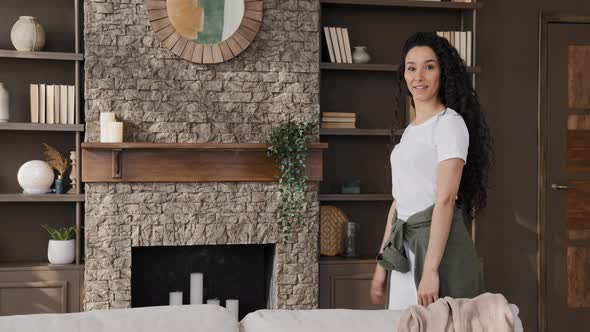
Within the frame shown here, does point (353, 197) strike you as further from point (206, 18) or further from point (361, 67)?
point (206, 18)

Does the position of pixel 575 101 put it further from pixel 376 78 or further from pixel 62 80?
pixel 62 80

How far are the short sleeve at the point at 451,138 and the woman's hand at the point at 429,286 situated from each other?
0.38 meters

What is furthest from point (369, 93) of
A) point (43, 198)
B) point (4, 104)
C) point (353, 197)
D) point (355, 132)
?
point (4, 104)

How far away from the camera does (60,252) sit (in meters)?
4.57

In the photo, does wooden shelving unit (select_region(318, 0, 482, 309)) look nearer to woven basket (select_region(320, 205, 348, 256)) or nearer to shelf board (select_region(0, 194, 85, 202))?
woven basket (select_region(320, 205, 348, 256))

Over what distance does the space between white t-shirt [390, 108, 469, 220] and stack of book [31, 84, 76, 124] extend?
2714mm

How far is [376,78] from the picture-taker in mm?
5258

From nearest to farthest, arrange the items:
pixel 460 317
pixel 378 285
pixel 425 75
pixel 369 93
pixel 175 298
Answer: pixel 460 317
pixel 425 75
pixel 378 285
pixel 175 298
pixel 369 93

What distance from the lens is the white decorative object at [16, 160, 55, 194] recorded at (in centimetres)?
457

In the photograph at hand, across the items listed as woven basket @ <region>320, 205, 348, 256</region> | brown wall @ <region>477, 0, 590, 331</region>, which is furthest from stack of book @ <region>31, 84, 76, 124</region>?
brown wall @ <region>477, 0, 590, 331</region>

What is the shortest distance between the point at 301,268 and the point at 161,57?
5.29 feet

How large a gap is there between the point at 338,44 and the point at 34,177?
2.15 meters

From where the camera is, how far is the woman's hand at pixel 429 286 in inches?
94.4

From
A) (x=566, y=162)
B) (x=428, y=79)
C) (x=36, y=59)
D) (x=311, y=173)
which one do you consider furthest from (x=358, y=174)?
(x=428, y=79)
